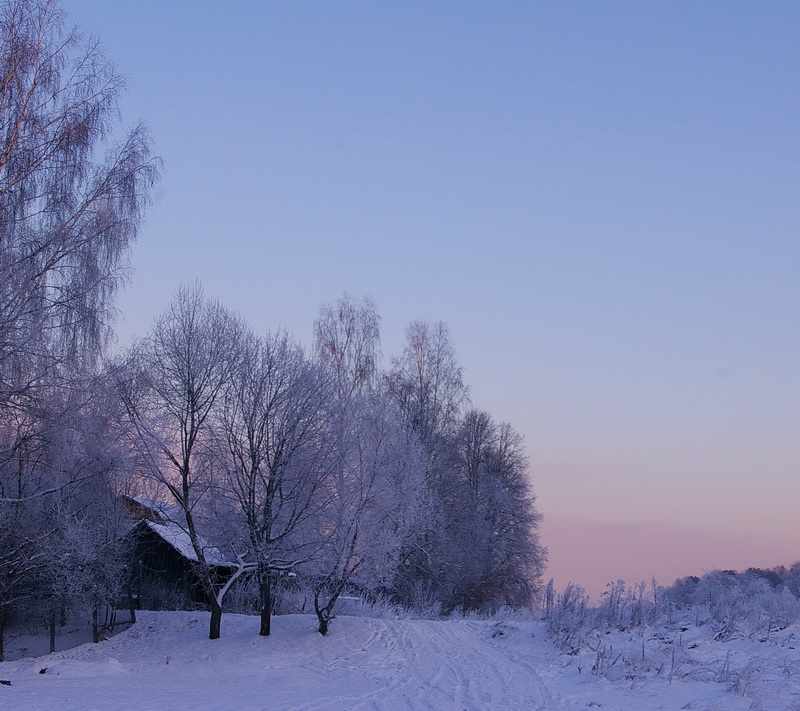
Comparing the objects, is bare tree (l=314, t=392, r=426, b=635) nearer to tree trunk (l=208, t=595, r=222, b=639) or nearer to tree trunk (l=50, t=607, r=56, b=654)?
tree trunk (l=208, t=595, r=222, b=639)

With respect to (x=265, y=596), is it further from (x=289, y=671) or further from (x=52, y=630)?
(x=52, y=630)

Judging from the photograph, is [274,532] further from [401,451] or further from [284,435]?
[401,451]

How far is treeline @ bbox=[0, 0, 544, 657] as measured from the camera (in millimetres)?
13438

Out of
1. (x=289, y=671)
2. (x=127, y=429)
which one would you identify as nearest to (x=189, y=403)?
(x=127, y=429)

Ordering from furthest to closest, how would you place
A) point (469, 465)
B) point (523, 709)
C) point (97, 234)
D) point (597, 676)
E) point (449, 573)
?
point (469, 465)
point (449, 573)
point (97, 234)
point (597, 676)
point (523, 709)

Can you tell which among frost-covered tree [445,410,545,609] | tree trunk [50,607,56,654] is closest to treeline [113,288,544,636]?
tree trunk [50,607,56,654]

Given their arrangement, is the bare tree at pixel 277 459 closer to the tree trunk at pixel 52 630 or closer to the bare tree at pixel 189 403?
the bare tree at pixel 189 403

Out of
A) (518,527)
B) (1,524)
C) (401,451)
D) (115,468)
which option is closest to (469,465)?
(518,527)

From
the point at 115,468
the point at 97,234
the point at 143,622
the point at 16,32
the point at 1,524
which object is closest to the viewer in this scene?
the point at 16,32

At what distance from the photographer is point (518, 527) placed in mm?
38562

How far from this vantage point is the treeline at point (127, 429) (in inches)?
529

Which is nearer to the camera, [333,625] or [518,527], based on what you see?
[333,625]

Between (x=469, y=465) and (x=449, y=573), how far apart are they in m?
7.33

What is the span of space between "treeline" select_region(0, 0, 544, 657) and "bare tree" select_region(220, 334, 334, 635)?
0.04 metres
